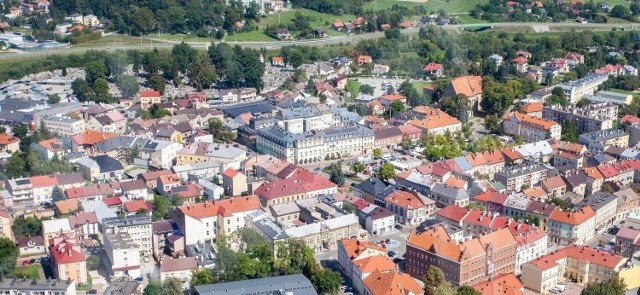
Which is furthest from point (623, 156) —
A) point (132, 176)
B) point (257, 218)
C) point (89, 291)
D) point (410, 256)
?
point (89, 291)

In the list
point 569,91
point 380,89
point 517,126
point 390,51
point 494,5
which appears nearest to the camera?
point 517,126

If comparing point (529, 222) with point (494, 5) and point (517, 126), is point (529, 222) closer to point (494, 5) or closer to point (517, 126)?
point (517, 126)

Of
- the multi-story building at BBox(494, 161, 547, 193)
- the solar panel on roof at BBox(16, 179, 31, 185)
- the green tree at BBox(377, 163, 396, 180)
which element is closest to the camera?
the solar panel on roof at BBox(16, 179, 31, 185)

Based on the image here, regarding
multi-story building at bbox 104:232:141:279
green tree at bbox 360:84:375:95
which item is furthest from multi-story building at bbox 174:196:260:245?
green tree at bbox 360:84:375:95

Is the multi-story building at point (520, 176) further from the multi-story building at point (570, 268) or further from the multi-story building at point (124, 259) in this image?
the multi-story building at point (124, 259)

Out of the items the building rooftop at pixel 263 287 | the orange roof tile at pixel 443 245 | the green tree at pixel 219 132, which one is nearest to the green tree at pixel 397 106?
the green tree at pixel 219 132

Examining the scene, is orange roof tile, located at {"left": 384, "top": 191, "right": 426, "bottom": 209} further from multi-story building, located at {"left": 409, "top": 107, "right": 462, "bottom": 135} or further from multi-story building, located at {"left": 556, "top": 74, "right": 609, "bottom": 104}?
multi-story building, located at {"left": 556, "top": 74, "right": 609, "bottom": 104}

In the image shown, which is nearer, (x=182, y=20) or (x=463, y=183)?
(x=463, y=183)
